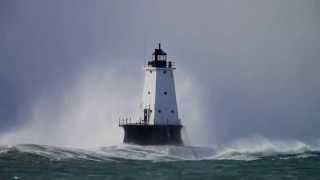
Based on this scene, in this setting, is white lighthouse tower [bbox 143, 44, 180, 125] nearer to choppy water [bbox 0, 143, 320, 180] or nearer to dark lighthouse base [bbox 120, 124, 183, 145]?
dark lighthouse base [bbox 120, 124, 183, 145]

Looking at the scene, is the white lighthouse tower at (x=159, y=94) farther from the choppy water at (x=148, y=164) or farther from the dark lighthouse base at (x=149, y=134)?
the choppy water at (x=148, y=164)

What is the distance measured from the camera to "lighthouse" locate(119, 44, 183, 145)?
66000mm

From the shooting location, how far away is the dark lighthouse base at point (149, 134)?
216 feet

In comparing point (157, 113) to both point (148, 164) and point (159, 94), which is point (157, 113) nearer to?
point (159, 94)

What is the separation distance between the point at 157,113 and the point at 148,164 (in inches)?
596

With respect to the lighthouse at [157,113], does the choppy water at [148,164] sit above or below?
below

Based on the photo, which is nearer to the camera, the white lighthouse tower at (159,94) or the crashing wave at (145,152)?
the crashing wave at (145,152)

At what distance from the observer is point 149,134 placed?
216 feet

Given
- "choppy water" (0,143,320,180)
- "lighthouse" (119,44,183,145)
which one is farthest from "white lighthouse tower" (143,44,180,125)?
"choppy water" (0,143,320,180)

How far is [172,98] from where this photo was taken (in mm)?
68062

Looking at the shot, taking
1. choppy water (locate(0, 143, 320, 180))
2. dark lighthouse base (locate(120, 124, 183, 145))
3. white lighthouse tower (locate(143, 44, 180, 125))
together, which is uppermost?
white lighthouse tower (locate(143, 44, 180, 125))

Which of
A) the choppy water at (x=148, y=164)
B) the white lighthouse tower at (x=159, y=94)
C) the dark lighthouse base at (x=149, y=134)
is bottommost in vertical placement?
the choppy water at (x=148, y=164)

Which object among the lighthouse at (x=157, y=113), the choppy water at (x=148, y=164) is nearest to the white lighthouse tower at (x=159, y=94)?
the lighthouse at (x=157, y=113)

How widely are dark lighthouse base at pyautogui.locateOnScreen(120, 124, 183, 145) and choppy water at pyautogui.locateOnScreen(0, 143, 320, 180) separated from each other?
5.22 ft
